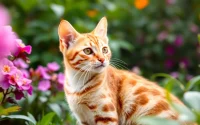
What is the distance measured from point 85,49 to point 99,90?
31 centimetres

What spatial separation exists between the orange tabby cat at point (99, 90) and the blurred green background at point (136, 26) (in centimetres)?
252

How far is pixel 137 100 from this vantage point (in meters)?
2.84

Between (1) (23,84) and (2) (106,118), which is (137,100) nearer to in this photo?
(2) (106,118)

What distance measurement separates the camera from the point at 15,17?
585 centimetres

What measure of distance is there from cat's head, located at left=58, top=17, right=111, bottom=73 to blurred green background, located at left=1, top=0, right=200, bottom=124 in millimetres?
2533

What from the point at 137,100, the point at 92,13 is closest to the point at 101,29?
the point at 137,100

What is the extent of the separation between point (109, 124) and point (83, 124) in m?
0.30

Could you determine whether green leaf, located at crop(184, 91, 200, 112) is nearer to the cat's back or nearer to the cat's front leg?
the cat's back

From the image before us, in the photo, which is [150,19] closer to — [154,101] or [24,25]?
[24,25]

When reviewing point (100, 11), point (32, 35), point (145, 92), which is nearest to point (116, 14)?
point (100, 11)

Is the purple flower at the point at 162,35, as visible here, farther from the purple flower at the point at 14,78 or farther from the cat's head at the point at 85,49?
the purple flower at the point at 14,78

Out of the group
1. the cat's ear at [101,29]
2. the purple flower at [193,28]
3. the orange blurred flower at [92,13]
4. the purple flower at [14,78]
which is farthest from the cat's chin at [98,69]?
the purple flower at [193,28]

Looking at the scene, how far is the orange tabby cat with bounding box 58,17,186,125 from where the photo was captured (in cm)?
269

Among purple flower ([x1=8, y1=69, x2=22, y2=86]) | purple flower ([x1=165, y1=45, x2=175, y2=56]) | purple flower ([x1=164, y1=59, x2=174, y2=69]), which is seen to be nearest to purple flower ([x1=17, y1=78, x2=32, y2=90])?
purple flower ([x1=8, y1=69, x2=22, y2=86])
